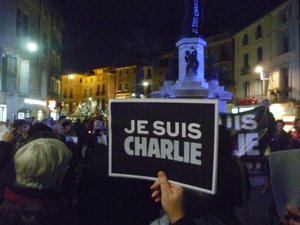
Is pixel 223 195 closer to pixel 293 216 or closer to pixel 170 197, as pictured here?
pixel 293 216

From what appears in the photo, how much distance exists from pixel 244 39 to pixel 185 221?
49696 millimetres

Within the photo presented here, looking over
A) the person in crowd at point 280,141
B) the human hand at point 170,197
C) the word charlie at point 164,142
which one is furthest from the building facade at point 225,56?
the human hand at point 170,197

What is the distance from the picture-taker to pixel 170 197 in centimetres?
206

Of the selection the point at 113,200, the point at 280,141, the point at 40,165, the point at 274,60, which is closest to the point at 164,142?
the point at 40,165

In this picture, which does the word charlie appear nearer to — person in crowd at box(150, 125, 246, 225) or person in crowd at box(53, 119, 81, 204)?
person in crowd at box(150, 125, 246, 225)

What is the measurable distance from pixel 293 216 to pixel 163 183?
712 millimetres

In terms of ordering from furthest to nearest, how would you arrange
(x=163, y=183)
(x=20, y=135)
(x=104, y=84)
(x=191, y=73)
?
(x=104, y=84), (x=191, y=73), (x=20, y=135), (x=163, y=183)

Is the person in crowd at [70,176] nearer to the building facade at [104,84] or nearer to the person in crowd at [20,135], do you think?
the person in crowd at [20,135]

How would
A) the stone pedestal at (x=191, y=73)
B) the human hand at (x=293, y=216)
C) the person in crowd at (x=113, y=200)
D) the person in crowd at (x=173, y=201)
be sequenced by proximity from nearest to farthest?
1. the person in crowd at (x=173, y=201)
2. the human hand at (x=293, y=216)
3. the person in crowd at (x=113, y=200)
4. the stone pedestal at (x=191, y=73)

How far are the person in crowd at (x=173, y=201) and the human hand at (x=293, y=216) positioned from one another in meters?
0.60

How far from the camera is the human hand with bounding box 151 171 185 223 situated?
78.7 inches

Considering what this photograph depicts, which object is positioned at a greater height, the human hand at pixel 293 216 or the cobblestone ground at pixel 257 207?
the human hand at pixel 293 216

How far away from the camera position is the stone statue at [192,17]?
76.2ft

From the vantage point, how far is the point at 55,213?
7.75 feet
